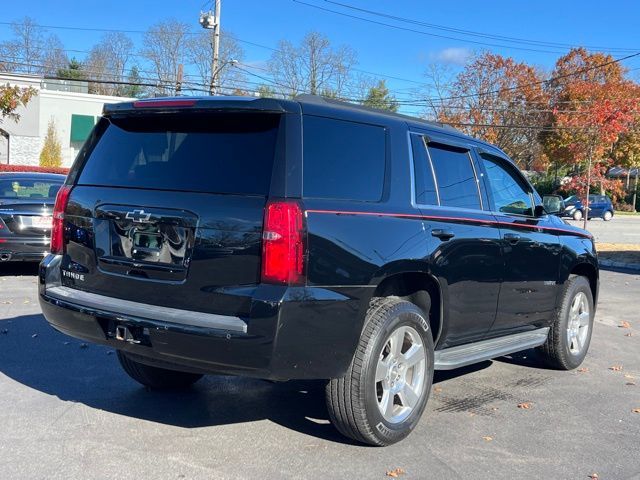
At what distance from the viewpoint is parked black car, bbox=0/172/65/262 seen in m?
10.1

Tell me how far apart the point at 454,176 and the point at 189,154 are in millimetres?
2072

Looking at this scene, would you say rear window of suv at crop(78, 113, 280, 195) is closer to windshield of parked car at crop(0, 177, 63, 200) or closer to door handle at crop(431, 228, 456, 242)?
door handle at crop(431, 228, 456, 242)

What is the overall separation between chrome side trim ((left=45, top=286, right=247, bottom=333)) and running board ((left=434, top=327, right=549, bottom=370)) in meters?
1.69

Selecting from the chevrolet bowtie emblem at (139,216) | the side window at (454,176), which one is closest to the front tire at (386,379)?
the side window at (454,176)

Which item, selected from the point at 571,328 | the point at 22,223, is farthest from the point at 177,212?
the point at 22,223

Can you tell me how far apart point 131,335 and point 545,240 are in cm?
369

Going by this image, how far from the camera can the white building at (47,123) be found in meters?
42.1

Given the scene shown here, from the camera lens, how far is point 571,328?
6.57m

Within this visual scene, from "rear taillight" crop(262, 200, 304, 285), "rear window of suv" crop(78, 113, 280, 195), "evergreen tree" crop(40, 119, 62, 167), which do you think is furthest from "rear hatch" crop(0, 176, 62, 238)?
"evergreen tree" crop(40, 119, 62, 167)

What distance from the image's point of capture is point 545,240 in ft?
19.5

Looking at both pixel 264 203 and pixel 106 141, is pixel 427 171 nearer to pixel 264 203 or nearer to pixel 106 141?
pixel 264 203

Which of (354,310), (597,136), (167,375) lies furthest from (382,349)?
(597,136)

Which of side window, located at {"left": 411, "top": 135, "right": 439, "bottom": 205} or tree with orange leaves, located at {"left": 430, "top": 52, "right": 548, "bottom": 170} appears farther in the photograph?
tree with orange leaves, located at {"left": 430, "top": 52, "right": 548, "bottom": 170}

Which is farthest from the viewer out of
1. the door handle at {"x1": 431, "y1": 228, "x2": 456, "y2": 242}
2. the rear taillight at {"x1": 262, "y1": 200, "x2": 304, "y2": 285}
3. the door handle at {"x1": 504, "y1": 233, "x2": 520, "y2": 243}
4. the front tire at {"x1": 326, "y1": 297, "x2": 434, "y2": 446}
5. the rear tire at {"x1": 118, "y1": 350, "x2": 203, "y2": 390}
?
the door handle at {"x1": 504, "y1": 233, "x2": 520, "y2": 243}
